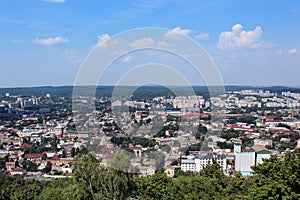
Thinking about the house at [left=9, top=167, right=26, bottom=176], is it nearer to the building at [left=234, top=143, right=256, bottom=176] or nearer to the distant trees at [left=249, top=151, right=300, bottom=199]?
the building at [left=234, top=143, right=256, bottom=176]

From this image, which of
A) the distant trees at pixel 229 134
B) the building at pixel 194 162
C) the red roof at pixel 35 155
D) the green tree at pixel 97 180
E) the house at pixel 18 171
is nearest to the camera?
the green tree at pixel 97 180

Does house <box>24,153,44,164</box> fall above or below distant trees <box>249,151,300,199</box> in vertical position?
below

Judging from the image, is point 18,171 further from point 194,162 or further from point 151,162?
point 151,162

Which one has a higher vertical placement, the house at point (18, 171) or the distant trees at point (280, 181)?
the distant trees at point (280, 181)

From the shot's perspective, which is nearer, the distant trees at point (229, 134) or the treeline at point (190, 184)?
the treeline at point (190, 184)

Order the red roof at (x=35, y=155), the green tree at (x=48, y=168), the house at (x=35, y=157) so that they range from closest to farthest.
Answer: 1. the green tree at (x=48, y=168)
2. the house at (x=35, y=157)
3. the red roof at (x=35, y=155)

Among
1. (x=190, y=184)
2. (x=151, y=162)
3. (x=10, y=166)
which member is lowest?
(x=10, y=166)

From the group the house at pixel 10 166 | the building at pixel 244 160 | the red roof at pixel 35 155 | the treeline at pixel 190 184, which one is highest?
the treeline at pixel 190 184

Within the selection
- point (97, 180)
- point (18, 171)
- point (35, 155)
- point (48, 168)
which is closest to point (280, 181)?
point (97, 180)

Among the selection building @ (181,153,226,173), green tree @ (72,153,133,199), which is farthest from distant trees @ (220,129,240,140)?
green tree @ (72,153,133,199)

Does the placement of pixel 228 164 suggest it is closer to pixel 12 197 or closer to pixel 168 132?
→ pixel 168 132

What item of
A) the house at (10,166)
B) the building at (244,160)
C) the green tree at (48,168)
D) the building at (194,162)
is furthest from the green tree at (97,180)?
the house at (10,166)

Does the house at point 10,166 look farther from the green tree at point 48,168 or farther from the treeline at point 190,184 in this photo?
the treeline at point 190,184
